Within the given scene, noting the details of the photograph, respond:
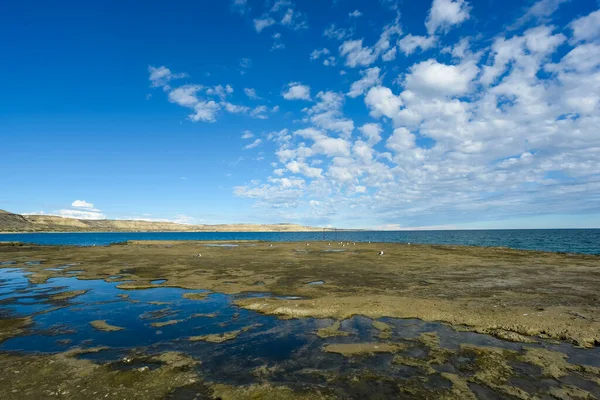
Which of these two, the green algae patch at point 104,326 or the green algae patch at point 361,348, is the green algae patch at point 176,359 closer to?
the green algae patch at point 104,326

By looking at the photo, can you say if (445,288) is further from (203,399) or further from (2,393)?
(2,393)

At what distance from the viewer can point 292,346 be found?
999 centimetres

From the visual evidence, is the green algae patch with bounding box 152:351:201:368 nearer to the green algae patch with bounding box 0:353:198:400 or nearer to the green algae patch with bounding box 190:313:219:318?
Result: the green algae patch with bounding box 0:353:198:400

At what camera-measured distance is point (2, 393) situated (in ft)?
23.3

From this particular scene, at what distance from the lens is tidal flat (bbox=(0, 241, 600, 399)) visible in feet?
24.3

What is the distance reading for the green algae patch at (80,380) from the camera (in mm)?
7059

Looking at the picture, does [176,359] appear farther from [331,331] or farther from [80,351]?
[331,331]

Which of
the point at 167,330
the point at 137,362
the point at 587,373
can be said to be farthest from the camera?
the point at 167,330

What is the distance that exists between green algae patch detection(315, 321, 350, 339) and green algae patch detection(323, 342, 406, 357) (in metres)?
0.96

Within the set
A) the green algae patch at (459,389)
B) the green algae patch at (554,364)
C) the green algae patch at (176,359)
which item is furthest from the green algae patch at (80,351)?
the green algae patch at (554,364)

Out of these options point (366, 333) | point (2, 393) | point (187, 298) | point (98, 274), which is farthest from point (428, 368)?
point (98, 274)

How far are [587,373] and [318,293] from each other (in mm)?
11580

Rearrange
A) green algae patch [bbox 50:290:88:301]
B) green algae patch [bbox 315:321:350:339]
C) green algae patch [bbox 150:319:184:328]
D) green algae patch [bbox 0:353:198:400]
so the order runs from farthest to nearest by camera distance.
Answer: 1. green algae patch [bbox 50:290:88:301]
2. green algae patch [bbox 150:319:184:328]
3. green algae patch [bbox 315:321:350:339]
4. green algae patch [bbox 0:353:198:400]

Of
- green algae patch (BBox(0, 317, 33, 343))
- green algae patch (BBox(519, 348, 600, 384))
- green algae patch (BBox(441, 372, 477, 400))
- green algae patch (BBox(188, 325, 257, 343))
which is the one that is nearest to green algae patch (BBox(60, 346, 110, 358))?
green algae patch (BBox(188, 325, 257, 343))
